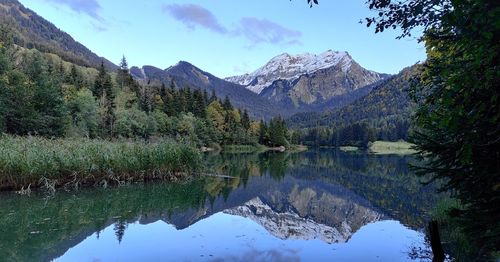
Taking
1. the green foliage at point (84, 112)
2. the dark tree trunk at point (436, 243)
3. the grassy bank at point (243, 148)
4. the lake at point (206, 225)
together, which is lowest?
the lake at point (206, 225)

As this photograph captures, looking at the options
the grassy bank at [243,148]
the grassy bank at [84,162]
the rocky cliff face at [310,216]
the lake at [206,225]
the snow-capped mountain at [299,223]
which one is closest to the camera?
the lake at [206,225]

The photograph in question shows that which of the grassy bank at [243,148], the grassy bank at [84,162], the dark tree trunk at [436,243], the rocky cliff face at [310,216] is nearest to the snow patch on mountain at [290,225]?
the rocky cliff face at [310,216]

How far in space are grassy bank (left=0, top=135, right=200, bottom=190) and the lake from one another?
0.94 m

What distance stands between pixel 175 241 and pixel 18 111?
37.7 metres

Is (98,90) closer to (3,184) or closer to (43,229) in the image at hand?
(3,184)

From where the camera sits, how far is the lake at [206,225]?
1053 cm

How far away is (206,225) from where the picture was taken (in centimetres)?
1470

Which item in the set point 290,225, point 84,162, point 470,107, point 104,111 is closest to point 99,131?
point 104,111

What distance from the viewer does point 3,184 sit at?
1778cm

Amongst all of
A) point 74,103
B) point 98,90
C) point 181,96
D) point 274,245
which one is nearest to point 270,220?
point 274,245

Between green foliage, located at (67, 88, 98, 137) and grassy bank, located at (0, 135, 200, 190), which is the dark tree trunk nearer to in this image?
grassy bank, located at (0, 135, 200, 190)

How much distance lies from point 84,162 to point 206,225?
8464 mm

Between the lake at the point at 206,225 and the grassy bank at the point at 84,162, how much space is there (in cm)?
94

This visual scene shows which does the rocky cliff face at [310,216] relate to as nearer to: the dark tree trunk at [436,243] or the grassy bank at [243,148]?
the dark tree trunk at [436,243]
